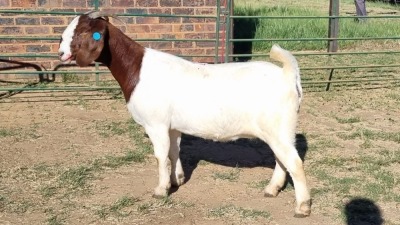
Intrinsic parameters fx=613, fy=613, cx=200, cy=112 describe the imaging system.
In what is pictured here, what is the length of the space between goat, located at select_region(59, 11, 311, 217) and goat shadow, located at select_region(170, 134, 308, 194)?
39.6 inches

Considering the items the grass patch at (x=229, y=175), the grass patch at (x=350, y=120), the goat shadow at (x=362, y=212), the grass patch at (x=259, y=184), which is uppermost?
the grass patch at (x=350, y=120)

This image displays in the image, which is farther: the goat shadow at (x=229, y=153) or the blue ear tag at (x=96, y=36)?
the goat shadow at (x=229, y=153)

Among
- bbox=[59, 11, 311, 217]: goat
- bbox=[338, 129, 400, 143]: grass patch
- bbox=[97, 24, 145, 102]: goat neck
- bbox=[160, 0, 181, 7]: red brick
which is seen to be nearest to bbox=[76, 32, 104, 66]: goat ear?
bbox=[59, 11, 311, 217]: goat

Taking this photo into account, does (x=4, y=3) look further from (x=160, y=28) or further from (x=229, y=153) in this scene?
(x=229, y=153)

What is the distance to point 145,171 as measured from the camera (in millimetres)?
5734

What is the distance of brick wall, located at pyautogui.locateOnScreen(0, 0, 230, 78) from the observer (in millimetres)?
8844

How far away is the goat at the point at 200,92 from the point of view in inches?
179

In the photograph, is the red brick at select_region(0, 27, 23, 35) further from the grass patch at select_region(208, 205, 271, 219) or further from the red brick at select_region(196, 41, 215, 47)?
the grass patch at select_region(208, 205, 271, 219)

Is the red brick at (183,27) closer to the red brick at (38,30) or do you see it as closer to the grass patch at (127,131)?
the red brick at (38,30)

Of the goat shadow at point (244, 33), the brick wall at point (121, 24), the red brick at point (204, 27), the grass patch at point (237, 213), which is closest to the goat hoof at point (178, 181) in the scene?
the grass patch at point (237, 213)

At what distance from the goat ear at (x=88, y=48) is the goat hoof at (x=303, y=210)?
197cm

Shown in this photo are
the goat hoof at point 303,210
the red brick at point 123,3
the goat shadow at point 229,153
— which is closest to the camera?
the goat hoof at point 303,210

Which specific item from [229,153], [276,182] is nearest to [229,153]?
[229,153]

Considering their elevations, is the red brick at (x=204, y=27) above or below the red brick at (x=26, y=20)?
below
